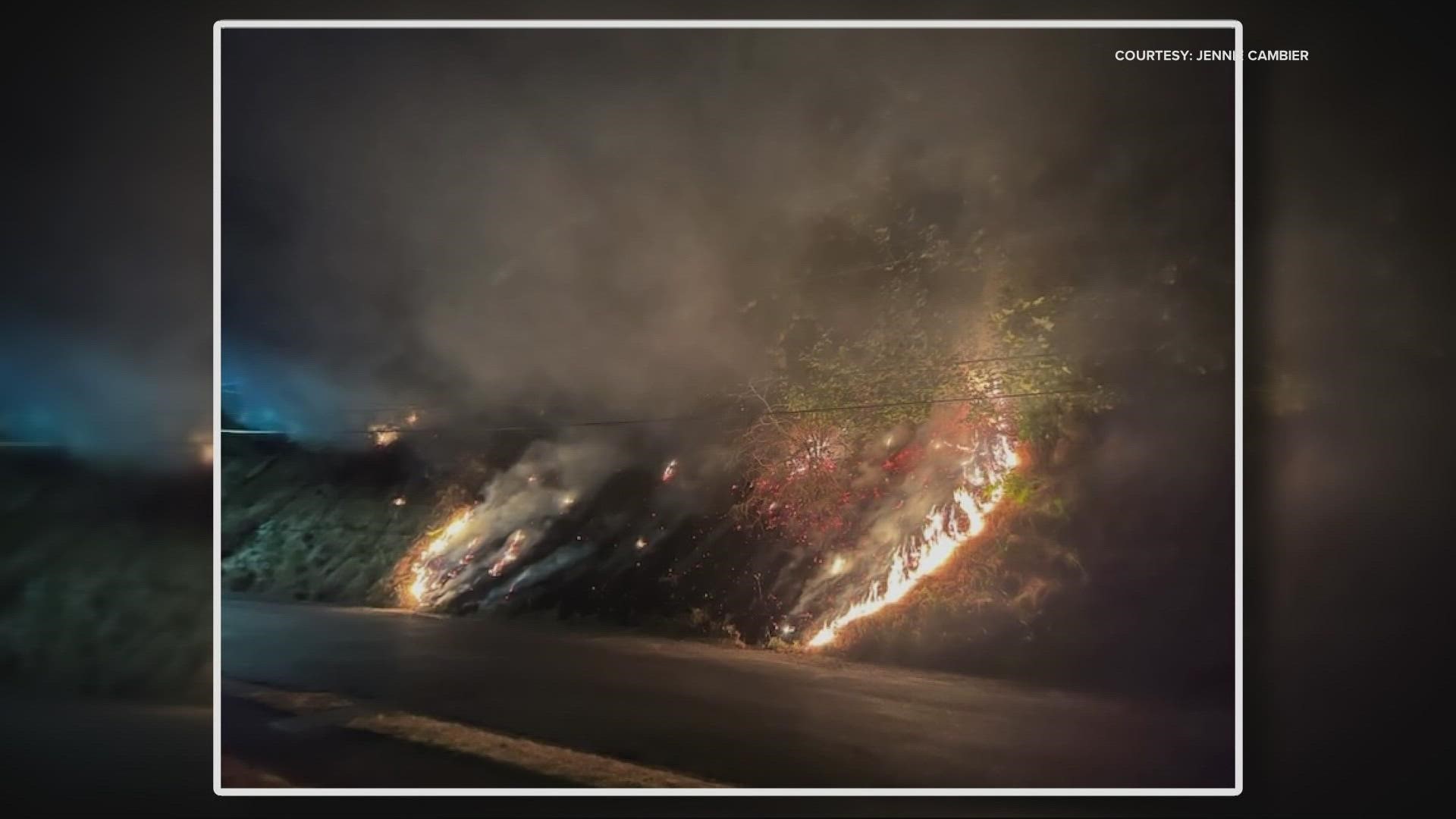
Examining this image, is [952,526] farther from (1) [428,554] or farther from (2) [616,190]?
(1) [428,554]

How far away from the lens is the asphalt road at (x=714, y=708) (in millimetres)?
2809

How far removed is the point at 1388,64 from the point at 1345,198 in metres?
0.43

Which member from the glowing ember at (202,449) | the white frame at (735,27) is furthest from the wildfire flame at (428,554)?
the glowing ember at (202,449)

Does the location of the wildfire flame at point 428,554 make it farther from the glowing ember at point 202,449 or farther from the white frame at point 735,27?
the glowing ember at point 202,449

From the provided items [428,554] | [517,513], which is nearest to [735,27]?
[517,513]

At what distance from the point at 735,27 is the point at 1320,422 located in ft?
6.75

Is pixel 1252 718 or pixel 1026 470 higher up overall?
pixel 1026 470

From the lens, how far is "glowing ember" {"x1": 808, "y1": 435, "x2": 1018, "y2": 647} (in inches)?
111

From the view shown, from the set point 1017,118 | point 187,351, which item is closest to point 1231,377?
point 1017,118

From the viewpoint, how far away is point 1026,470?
2811 millimetres

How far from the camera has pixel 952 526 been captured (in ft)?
9.23

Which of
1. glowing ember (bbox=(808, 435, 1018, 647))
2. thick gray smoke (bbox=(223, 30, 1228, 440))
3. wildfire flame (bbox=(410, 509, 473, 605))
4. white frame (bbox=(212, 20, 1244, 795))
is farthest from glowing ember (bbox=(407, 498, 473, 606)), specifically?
glowing ember (bbox=(808, 435, 1018, 647))

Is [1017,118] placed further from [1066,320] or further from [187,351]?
[187,351]

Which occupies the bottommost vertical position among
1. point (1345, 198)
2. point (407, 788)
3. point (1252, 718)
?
point (407, 788)
